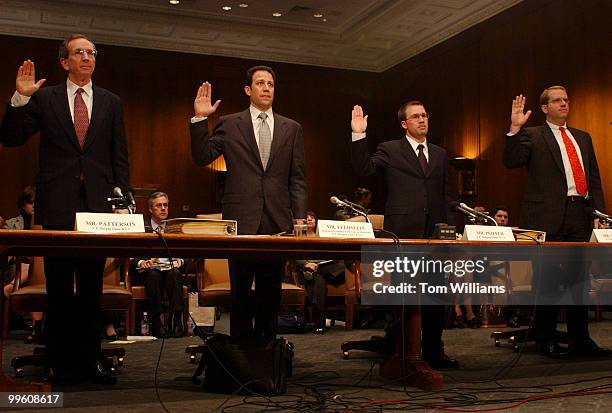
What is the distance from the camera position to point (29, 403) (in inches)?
102

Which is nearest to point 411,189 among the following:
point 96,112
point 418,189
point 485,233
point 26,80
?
point 418,189

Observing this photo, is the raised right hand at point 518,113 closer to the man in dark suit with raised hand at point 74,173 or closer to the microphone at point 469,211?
the microphone at point 469,211

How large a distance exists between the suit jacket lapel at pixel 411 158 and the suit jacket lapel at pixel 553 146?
86 cm

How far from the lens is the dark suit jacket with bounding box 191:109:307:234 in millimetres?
3146

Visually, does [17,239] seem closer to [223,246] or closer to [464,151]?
[223,246]

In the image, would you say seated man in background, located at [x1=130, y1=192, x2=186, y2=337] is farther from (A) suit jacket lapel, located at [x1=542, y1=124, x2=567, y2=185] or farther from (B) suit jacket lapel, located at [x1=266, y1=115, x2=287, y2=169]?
A: (A) suit jacket lapel, located at [x1=542, y1=124, x2=567, y2=185]

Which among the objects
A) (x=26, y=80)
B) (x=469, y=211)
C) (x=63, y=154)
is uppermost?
(x=26, y=80)

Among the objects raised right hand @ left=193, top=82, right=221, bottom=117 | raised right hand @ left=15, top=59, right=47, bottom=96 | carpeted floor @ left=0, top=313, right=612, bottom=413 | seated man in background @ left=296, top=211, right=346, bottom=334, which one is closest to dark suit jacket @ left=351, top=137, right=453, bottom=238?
carpeted floor @ left=0, top=313, right=612, bottom=413

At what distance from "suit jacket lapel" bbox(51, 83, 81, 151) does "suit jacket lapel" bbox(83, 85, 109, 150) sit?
0.19 feet

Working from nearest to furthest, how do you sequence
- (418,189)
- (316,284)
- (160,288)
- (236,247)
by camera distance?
1. (236,247)
2. (418,189)
3. (160,288)
4. (316,284)

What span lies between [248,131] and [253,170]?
0.20 metres

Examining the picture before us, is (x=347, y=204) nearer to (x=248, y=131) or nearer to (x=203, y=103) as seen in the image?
(x=248, y=131)

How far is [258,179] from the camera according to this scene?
321 centimetres

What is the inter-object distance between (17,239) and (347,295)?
3694 millimetres
